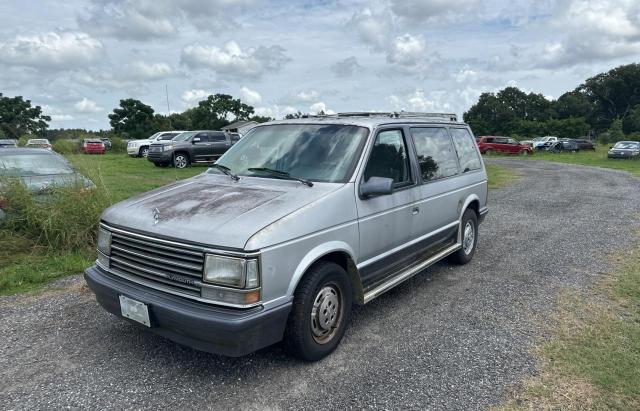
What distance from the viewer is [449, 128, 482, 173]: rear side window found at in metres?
5.70

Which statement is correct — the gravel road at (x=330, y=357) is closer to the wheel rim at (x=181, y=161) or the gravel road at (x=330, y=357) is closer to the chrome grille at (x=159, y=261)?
the chrome grille at (x=159, y=261)

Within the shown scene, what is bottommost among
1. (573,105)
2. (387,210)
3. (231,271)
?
(231,271)

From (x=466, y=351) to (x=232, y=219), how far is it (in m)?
2.21

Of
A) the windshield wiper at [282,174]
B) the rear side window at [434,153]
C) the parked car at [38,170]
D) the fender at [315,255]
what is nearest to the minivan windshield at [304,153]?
the windshield wiper at [282,174]

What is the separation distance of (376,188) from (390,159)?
689 millimetres

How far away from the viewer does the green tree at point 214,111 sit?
7462cm

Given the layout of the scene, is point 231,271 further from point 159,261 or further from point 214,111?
point 214,111

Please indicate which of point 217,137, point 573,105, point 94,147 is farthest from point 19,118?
point 573,105

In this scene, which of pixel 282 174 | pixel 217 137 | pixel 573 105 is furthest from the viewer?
pixel 573 105

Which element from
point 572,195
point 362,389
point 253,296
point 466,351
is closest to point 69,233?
point 253,296

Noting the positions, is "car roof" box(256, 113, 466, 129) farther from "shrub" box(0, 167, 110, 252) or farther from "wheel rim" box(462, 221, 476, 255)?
"shrub" box(0, 167, 110, 252)

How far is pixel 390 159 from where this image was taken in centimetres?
422

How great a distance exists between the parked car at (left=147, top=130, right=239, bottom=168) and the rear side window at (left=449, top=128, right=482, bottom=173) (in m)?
14.6

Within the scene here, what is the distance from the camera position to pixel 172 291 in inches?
120
